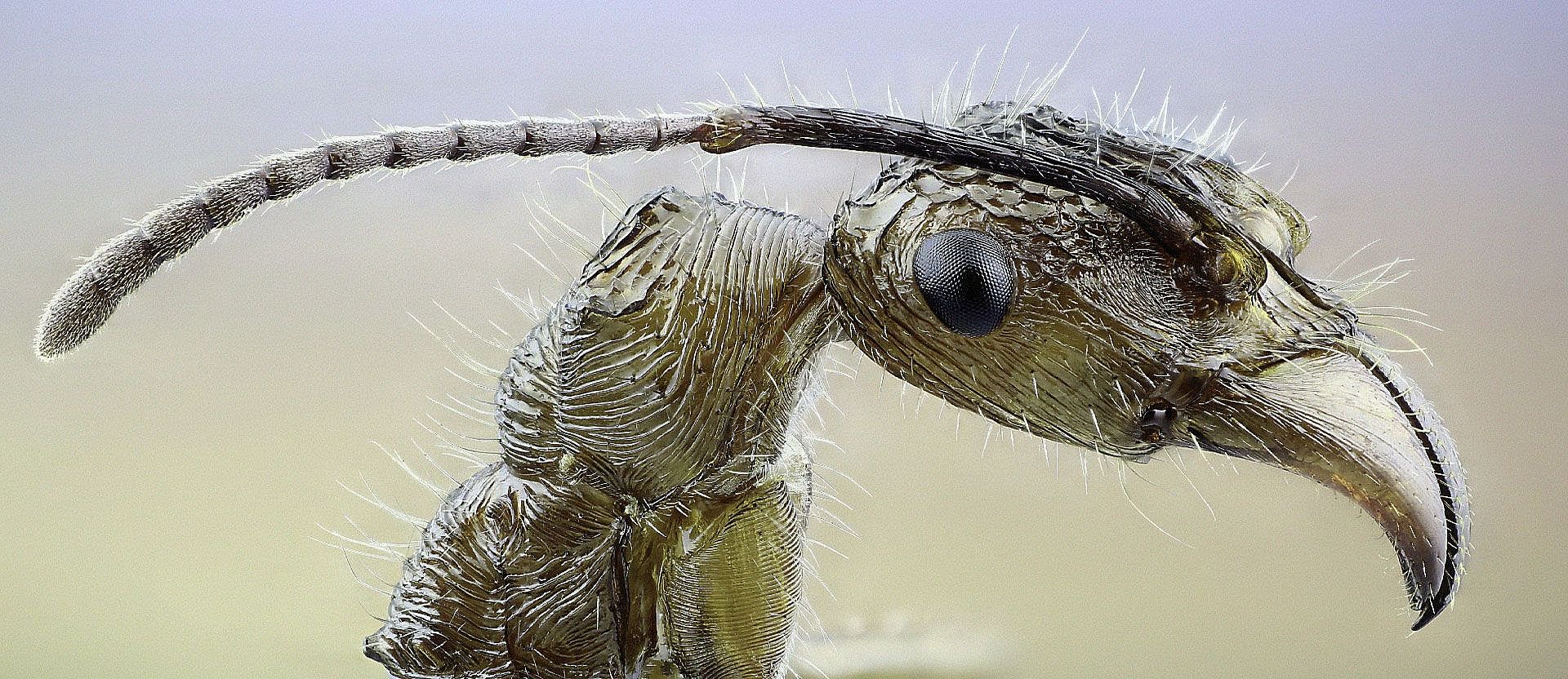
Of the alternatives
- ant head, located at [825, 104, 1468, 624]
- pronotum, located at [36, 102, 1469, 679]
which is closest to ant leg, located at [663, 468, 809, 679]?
pronotum, located at [36, 102, 1469, 679]

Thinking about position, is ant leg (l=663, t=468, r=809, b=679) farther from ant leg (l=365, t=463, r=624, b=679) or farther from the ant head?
the ant head

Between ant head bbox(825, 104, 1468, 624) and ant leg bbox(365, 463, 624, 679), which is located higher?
ant head bbox(825, 104, 1468, 624)

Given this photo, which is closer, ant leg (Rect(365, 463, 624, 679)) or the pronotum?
the pronotum

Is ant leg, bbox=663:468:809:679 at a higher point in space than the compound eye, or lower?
lower

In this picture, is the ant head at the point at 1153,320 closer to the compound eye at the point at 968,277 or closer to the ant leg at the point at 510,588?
the compound eye at the point at 968,277

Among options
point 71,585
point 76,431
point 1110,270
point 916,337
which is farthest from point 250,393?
point 1110,270

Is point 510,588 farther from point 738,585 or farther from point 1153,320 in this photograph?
point 1153,320

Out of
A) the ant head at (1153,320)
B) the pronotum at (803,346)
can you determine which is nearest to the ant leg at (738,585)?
the pronotum at (803,346)

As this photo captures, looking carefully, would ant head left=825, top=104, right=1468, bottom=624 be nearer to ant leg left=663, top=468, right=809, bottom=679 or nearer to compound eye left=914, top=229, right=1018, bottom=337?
compound eye left=914, top=229, right=1018, bottom=337

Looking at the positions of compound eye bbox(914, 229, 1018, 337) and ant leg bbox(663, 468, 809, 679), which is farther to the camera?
ant leg bbox(663, 468, 809, 679)
